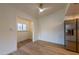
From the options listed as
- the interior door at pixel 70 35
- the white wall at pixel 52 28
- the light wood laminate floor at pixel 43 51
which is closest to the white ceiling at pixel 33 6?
the interior door at pixel 70 35

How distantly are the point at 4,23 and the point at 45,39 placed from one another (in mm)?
2328

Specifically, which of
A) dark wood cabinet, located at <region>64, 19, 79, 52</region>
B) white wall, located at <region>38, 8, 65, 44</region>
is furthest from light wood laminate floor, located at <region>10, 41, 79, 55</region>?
→ white wall, located at <region>38, 8, 65, 44</region>

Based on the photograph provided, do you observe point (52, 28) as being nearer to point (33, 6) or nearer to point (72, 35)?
point (72, 35)

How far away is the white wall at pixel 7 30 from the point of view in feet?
6.75

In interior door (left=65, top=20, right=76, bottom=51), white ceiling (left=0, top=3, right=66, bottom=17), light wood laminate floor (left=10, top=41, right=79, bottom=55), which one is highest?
white ceiling (left=0, top=3, right=66, bottom=17)

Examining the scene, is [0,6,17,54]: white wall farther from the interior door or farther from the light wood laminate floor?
the interior door

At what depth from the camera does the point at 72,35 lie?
102 inches

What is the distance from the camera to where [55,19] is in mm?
3785

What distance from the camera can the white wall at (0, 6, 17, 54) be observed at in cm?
206

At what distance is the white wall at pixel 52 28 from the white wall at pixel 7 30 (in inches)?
62.7

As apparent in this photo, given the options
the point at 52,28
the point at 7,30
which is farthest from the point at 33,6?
the point at 52,28

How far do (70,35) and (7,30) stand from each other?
73.5 inches
